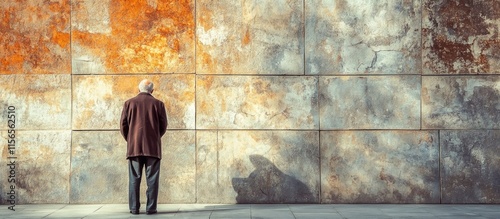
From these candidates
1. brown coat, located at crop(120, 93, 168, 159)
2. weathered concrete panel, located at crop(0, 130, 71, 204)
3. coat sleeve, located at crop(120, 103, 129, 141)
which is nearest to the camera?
brown coat, located at crop(120, 93, 168, 159)

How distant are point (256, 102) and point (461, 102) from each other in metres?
3.03

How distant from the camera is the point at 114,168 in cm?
1148

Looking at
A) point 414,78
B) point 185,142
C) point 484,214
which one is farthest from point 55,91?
point 484,214

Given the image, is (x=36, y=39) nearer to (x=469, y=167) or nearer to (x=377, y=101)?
(x=377, y=101)

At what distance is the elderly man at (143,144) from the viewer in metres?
10.2

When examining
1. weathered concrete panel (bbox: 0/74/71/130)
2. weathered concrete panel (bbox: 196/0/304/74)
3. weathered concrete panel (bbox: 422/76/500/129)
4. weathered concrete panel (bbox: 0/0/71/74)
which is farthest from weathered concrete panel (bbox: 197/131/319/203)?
weathered concrete panel (bbox: 0/0/71/74)

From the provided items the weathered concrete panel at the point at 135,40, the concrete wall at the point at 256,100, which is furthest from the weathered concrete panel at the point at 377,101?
the weathered concrete panel at the point at 135,40

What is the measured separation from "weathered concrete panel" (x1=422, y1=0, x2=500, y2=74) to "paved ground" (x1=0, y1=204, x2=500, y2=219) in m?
2.07

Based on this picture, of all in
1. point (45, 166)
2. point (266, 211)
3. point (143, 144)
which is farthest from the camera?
point (45, 166)

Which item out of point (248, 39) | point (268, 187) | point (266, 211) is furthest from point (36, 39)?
point (266, 211)

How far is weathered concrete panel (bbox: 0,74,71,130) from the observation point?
1151 centimetres

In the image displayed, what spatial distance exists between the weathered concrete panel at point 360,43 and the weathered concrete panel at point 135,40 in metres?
1.82

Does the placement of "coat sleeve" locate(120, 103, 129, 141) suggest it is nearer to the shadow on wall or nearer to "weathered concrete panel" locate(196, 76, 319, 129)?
"weathered concrete panel" locate(196, 76, 319, 129)

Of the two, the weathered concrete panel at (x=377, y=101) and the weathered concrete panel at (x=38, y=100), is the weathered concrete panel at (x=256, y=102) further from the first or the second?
the weathered concrete panel at (x=38, y=100)
